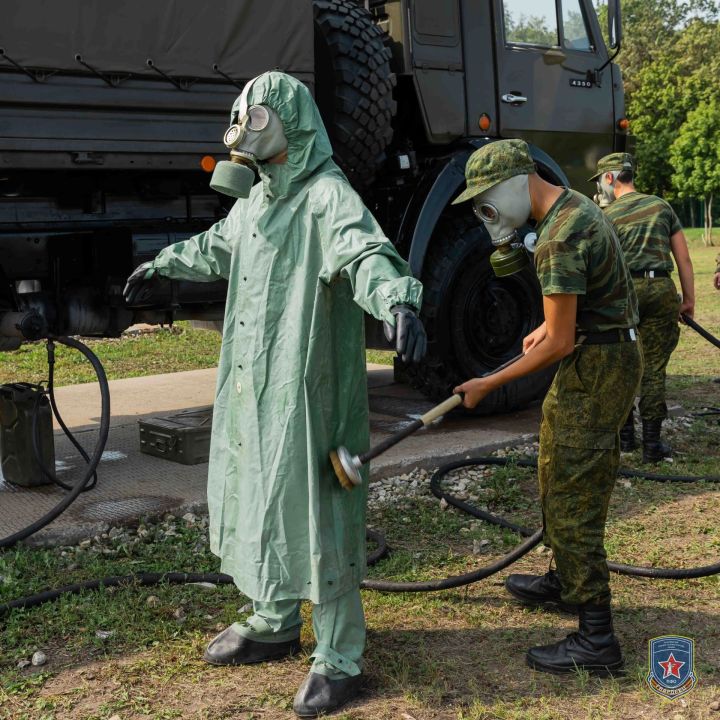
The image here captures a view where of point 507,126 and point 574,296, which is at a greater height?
point 507,126

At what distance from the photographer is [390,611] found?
13.1 ft

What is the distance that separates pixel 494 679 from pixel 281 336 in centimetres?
135

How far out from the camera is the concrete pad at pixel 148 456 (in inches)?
196

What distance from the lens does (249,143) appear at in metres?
3.29

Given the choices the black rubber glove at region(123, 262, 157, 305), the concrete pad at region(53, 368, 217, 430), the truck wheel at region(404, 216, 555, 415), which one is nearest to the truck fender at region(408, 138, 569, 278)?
the truck wheel at region(404, 216, 555, 415)

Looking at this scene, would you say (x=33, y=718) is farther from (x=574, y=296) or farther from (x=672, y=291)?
(x=672, y=291)

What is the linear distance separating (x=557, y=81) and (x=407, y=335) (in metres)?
5.50

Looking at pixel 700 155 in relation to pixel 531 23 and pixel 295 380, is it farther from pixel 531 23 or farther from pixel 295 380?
pixel 295 380

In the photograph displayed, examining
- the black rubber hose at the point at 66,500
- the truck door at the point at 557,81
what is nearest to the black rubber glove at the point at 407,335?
the black rubber hose at the point at 66,500

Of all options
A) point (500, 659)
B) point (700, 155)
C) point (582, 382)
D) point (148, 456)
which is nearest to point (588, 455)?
point (582, 382)

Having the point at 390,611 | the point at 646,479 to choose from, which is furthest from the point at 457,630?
the point at 646,479

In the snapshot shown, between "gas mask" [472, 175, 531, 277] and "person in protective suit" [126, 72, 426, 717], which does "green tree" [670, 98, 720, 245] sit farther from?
"person in protective suit" [126, 72, 426, 717]

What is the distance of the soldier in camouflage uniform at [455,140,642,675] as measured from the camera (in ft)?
11.0

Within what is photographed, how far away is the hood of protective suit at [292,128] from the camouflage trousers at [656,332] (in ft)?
10.7
